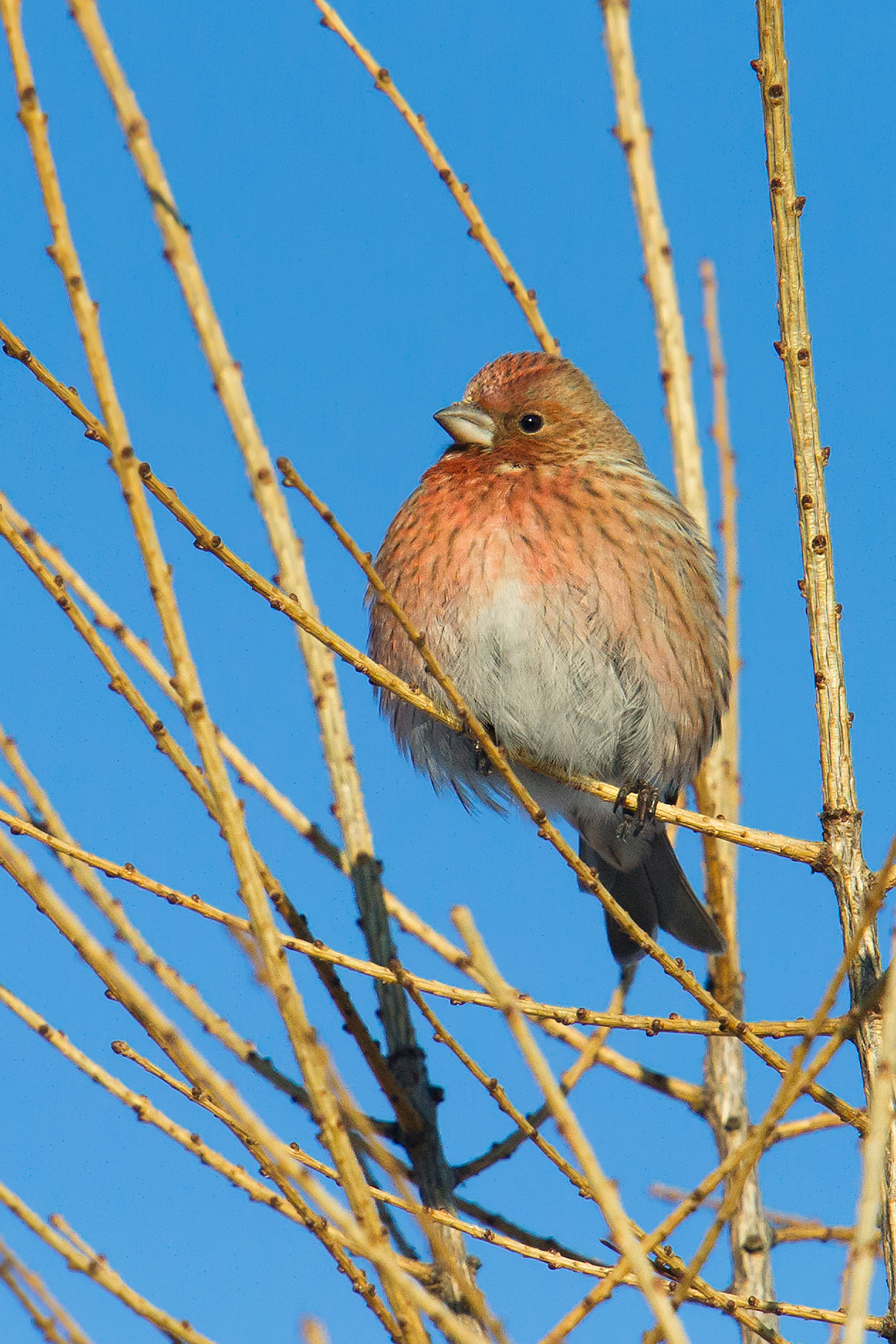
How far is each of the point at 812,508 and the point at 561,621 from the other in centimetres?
154

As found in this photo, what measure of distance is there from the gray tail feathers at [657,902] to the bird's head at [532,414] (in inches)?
63.8

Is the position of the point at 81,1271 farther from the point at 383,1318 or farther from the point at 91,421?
the point at 91,421

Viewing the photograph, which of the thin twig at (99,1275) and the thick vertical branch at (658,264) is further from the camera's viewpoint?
the thick vertical branch at (658,264)

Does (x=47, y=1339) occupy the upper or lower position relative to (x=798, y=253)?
lower

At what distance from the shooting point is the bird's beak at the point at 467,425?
5.47 metres

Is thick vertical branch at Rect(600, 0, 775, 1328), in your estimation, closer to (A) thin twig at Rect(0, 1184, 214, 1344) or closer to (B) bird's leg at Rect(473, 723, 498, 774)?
(B) bird's leg at Rect(473, 723, 498, 774)

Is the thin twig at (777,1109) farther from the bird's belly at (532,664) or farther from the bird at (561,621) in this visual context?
the bird's belly at (532,664)

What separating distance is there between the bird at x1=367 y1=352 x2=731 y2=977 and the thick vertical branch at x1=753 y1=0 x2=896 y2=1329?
4.01 ft

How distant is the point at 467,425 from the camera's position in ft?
18.0

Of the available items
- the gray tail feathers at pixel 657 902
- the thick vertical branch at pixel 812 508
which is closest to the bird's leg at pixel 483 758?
the gray tail feathers at pixel 657 902

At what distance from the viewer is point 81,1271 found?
2.74 meters

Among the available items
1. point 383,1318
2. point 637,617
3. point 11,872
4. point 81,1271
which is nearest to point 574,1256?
point 383,1318

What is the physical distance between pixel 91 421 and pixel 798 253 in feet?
5.55

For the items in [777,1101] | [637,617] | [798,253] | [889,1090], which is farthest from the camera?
[637,617]
